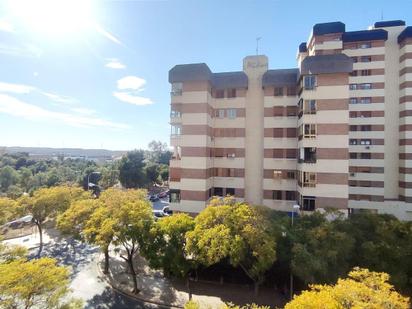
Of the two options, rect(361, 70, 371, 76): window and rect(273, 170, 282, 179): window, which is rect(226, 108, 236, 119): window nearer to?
rect(273, 170, 282, 179): window

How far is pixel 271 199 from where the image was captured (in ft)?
100

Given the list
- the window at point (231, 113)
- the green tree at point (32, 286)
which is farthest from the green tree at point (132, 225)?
the window at point (231, 113)

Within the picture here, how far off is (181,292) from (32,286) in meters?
12.3

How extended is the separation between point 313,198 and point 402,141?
62.4ft

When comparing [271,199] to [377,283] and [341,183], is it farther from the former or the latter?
[377,283]

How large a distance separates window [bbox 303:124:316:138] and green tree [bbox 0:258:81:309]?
974 inches

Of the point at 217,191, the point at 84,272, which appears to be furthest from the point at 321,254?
the point at 84,272

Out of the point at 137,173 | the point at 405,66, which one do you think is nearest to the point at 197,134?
the point at 405,66

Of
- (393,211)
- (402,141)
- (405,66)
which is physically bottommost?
(393,211)

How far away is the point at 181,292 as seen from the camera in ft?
68.1

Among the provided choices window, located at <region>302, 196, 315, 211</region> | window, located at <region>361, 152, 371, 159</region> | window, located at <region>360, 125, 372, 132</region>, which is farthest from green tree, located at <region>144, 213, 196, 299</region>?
window, located at <region>360, 125, 372, 132</region>

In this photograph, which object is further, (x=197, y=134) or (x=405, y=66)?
(x=405, y=66)

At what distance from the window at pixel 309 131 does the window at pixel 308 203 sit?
6.79 meters

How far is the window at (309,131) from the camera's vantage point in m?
26.5
